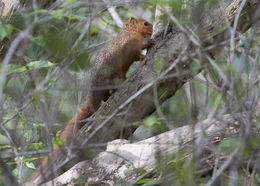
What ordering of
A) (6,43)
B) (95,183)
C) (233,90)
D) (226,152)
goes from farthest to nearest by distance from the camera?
1. (6,43)
2. (95,183)
3. (226,152)
4. (233,90)

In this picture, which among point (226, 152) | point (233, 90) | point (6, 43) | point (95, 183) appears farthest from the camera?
point (6, 43)

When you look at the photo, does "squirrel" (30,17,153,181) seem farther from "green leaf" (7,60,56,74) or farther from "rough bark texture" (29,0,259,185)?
"green leaf" (7,60,56,74)

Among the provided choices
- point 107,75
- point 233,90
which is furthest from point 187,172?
point 107,75

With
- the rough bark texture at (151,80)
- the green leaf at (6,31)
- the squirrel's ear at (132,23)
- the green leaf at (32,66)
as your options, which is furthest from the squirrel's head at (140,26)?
the green leaf at (6,31)

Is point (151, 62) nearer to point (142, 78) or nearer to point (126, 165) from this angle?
point (142, 78)

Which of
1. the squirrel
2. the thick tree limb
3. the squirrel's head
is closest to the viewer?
the thick tree limb

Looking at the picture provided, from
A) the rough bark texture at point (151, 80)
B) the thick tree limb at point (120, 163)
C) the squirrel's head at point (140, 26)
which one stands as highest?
the squirrel's head at point (140, 26)

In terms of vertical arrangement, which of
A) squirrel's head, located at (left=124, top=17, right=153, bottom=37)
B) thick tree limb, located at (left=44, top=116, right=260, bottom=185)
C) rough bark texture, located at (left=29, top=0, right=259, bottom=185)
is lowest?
thick tree limb, located at (left=44, top=116, right=260, bottom=185)

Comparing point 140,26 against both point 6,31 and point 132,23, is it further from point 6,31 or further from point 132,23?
point 6,31

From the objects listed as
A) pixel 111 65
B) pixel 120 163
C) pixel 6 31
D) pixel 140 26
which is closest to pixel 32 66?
pixel 6 31

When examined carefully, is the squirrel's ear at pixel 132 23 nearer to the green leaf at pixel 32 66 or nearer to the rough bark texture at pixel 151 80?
the rough bark texture at pixel 151 80

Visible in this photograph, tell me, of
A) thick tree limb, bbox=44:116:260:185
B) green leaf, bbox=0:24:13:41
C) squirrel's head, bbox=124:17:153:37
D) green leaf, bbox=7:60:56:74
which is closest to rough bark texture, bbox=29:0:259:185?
thick tree limb, bbox=44:116:260:185

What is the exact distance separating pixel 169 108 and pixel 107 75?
94 centimetres

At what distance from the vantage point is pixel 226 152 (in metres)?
2.71
